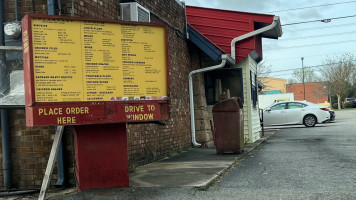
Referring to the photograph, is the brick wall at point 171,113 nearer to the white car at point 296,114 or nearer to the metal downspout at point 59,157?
the metal downspout at point 59,157

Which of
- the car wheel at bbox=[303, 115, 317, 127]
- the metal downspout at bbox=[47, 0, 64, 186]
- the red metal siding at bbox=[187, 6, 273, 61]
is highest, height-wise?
the red metal siding at bbox=[187, 6, 273, 61]

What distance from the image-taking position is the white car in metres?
19.6

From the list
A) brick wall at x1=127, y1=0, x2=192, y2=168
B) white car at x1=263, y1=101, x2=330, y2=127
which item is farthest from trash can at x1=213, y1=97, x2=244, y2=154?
white car at x1=263, y1=101, x2=330, y2=127

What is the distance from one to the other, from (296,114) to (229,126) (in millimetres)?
A: 11353

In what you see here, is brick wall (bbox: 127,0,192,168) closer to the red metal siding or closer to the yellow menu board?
the red metal siding

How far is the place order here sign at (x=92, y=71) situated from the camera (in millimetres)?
4590

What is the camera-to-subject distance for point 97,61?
16.3 feet

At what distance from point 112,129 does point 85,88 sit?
836 mm

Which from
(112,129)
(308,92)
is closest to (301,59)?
(308,92)

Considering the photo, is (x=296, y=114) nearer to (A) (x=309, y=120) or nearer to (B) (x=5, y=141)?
(A) (x=309, y=120)

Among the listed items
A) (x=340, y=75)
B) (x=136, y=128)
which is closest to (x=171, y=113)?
(x=136, y=128)

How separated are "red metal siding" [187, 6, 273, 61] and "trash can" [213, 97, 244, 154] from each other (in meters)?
3.32

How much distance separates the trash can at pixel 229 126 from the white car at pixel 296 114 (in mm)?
10907

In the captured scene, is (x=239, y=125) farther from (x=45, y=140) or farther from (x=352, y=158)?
(x=45, y=140)
